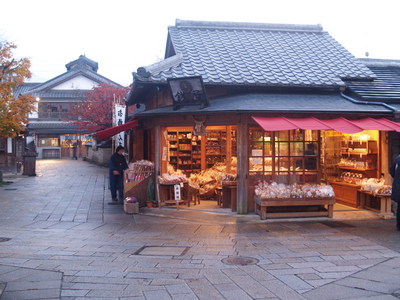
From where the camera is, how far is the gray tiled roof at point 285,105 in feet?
35.9

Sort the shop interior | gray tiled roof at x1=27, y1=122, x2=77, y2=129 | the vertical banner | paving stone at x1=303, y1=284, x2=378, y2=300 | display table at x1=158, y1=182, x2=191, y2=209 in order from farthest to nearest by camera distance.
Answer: gray tiled roof at x1=27, y1=122, x2=77, y2=129, the vertical banner, display table at x1=158, y1=182, x2=191, y2=209, the shop interior, paving stone at x1=303, y1=284, x2=378, y2=300

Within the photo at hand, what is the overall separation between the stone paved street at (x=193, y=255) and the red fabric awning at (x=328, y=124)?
2624mm

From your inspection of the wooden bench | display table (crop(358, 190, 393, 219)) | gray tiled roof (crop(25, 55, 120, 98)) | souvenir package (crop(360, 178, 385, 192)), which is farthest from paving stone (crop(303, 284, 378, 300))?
gray tiled roof (crop(25, 55, 120, 98))

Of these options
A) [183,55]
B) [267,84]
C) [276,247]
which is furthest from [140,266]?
[183,55]

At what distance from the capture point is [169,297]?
5.48 metres

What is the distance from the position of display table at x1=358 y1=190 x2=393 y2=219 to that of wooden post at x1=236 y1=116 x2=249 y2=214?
4.07 metres

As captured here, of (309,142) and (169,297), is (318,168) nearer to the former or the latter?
(309,142)

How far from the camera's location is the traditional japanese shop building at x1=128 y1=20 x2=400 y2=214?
37.3 ft

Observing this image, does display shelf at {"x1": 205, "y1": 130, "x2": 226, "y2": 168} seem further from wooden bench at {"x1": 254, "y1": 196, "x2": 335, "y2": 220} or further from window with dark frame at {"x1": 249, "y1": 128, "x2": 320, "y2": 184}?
wooden bench at {"x1": 254, "y1": 196, "x2": 335, "y2": 220}

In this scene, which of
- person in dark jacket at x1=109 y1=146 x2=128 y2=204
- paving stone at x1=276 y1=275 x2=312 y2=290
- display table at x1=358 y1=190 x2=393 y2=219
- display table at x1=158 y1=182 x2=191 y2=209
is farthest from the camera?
person in dark jacket at x1=109 y1=146 x2=128 y2=204

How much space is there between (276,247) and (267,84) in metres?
5.85

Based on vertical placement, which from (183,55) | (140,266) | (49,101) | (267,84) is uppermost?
(49,101)

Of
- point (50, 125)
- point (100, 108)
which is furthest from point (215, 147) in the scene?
point (50, 125)

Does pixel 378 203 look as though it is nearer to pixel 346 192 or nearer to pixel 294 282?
pixel 346 192
